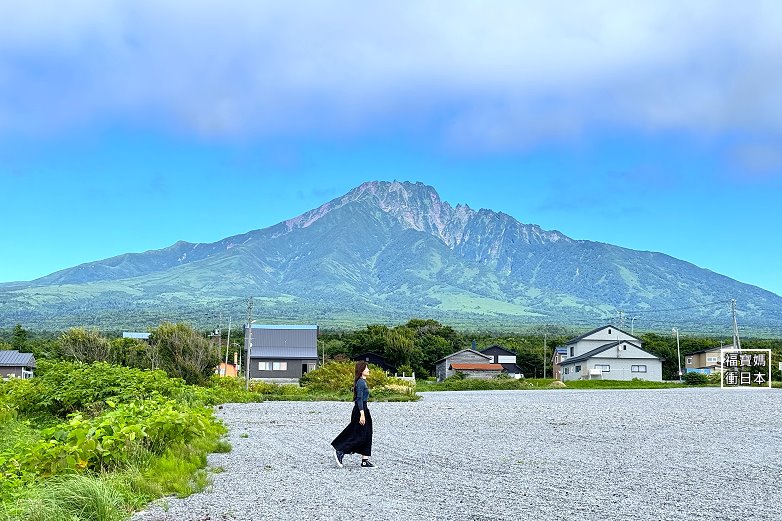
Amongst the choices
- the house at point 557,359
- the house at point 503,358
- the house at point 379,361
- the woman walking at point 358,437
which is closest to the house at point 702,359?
the house at point 557,359

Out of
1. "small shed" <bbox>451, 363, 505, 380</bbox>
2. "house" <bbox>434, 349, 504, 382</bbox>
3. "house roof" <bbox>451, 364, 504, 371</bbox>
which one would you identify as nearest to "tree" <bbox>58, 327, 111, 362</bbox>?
"small shed" <bbox>451, 363, 505, 380</bbox>

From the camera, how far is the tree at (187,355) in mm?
33844

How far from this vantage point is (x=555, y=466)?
9.93 meters

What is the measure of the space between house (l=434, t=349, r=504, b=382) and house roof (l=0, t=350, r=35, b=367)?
100 feet

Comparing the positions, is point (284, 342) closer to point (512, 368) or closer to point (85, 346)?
point (512, 368)

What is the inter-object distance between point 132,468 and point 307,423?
9860 mm

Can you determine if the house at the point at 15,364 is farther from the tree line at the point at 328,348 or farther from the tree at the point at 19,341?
the tree at the point at 19,341

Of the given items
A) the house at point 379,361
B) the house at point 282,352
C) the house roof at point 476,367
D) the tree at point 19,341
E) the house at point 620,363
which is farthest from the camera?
the tree at point 19,341

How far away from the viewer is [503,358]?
241 feet

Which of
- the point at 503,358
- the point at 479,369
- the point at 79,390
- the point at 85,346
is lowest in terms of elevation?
the point at 79,390

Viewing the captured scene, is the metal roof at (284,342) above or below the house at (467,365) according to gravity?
above

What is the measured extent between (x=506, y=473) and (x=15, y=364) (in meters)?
57.4

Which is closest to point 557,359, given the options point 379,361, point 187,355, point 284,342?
point 379,361

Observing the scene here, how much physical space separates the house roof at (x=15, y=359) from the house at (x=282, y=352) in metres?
16.0
